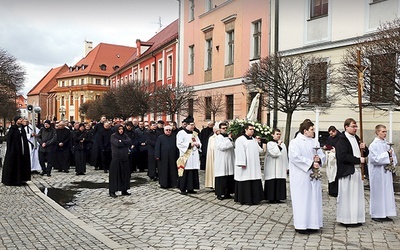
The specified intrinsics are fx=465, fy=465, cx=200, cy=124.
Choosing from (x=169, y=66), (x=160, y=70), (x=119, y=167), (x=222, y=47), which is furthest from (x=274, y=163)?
(x=160, y=70)

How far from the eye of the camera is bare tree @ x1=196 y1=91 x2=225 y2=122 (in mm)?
26078

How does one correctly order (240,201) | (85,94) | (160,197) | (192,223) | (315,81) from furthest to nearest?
(85,94) → (315,81) → (160,197) → (240,201) → (192,223)

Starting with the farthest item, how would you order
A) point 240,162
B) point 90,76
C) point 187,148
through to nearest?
point 90,76
point 187,148
point 240,162

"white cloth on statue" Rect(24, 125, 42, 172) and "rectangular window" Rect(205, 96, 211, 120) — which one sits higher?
"rectangular window" Rect(205, 96, 211, 120)

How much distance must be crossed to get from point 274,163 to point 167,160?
10.9 feet

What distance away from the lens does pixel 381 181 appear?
8.31 meters

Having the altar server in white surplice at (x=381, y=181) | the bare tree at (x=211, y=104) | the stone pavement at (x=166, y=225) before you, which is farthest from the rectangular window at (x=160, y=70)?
the altar server in white surplice at (x=381, y=181)

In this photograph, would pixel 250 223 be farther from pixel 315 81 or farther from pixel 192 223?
pixel 315 81

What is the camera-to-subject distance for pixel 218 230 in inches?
291

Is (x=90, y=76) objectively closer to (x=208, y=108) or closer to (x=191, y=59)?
(x=191, y=59)

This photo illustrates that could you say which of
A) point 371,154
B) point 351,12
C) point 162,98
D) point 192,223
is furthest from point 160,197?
point 162,98

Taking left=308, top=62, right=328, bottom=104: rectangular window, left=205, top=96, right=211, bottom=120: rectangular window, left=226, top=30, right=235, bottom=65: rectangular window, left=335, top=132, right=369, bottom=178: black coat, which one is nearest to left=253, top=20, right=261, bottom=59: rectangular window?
left=226, top=30, right=235, bottom=65: rectangular window

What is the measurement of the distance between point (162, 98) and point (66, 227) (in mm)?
19510

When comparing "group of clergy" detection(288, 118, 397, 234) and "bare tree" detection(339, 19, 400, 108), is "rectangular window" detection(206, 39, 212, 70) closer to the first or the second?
"bare tree" detection(339, 19, 400, 108)
